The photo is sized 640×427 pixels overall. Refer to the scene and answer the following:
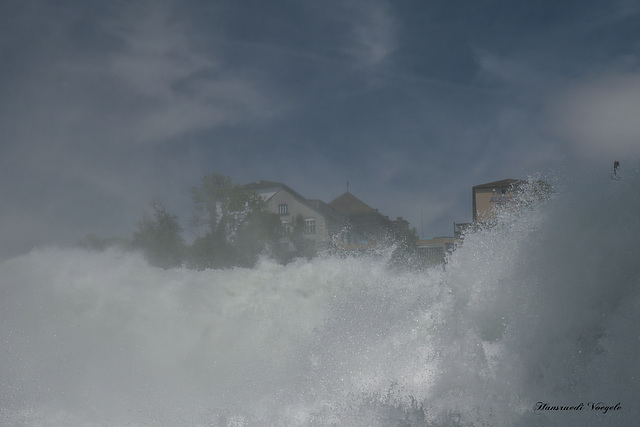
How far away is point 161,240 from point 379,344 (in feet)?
55.7

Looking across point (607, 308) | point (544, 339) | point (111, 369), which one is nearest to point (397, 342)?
point (544, 339)

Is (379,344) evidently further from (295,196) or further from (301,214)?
(295,196)

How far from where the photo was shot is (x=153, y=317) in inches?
376

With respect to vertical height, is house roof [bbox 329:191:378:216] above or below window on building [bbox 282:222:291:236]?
above

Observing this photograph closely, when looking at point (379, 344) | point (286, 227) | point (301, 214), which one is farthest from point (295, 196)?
point (379, 344)

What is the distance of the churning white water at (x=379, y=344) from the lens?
4609 millimetres

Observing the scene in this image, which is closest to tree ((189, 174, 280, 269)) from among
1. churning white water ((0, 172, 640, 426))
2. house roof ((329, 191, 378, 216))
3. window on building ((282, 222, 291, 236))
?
window on building ((282, 222, 291, 236))

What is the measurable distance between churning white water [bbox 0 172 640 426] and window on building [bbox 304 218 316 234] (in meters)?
12.2

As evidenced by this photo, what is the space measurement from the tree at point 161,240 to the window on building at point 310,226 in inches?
217

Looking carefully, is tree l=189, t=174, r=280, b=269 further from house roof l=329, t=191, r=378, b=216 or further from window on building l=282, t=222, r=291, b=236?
house roof l=329, t=191, r=378, b=216

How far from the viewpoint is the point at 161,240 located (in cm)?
2208

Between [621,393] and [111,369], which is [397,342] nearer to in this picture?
[621,393]

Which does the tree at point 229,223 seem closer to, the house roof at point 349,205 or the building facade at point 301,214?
the building facade at point 301,214

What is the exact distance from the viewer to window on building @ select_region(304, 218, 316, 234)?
23.3 meters
